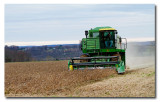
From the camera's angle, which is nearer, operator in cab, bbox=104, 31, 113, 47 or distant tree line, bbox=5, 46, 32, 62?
distant tree line, bbox=5, 46, 32, 62

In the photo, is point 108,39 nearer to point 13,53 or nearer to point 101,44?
point 101,44

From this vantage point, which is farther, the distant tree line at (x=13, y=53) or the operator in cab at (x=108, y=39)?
the operator in cab at (x=108, y=39)

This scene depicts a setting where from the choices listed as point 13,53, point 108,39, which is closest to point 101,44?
point 108,39

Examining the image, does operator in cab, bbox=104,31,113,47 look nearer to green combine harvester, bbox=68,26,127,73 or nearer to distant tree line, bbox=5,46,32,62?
green combine harvester, bbox=68,26,127,73

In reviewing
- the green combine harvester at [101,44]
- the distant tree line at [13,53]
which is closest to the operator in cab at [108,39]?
the green combine harvester at [101,44]

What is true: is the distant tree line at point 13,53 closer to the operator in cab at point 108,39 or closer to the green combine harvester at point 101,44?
the green combine harvester at point 101,44

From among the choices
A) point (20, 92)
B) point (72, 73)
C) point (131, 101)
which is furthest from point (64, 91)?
point (72, 73)

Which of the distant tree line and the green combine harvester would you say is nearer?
the distant tree line

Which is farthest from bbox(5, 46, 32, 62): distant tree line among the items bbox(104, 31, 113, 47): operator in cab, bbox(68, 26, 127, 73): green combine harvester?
bbox(104, 31, 113, 47): operator in cab

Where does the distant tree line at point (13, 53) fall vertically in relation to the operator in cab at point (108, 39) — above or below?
below

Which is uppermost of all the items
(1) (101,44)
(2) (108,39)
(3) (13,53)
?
(2) (108,39)

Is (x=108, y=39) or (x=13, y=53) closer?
(x=108, y=39)

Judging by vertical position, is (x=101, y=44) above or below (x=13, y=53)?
above

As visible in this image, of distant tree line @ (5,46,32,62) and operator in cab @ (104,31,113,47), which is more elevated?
operator in cab @ (104,31,113,47)
